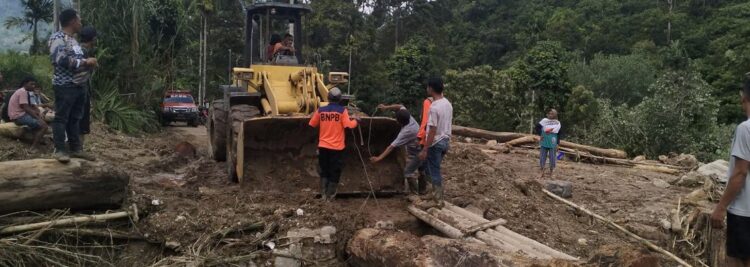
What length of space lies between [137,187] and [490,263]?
4974 mm

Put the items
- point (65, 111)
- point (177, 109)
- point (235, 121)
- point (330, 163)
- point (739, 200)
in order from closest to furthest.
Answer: point (739, 200)
point (65, 111)
point (330, 163)
point (235, 121)
point (177, 109)

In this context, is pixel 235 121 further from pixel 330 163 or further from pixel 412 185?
pixel 412 185

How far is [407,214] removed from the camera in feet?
23.3

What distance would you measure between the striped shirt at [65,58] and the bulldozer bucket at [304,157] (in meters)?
2.03

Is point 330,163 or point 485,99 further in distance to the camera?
point 485,99

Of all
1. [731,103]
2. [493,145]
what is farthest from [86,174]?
[731,103]

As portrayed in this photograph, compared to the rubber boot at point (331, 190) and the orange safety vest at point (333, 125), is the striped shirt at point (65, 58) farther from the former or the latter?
the rubber boot at point (331, 190)

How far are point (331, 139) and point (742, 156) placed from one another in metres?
4.22

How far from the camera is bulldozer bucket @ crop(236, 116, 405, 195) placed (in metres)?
7.97

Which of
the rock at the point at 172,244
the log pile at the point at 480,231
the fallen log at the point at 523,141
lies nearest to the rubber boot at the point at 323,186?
the log pile at the point at 480,231

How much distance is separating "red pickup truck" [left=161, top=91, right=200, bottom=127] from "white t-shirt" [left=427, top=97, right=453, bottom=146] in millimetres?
19586

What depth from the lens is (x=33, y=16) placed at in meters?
34.3

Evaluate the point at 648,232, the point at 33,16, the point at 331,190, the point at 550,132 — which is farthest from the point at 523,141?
the point at 33,16

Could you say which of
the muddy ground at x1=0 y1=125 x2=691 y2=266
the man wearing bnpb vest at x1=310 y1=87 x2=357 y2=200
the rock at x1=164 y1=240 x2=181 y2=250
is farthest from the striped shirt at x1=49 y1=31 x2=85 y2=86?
the man wearing bnpb vest at x1=310 y1=87 x2=357 y2=200
